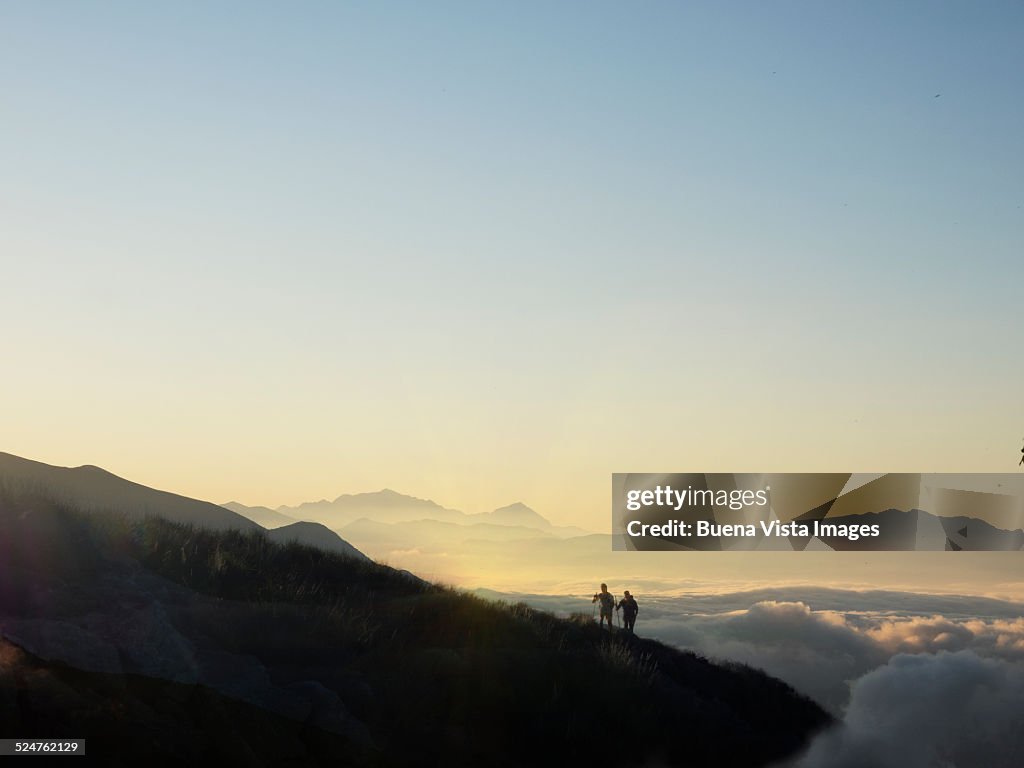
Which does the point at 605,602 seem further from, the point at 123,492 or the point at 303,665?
the point at 123,492

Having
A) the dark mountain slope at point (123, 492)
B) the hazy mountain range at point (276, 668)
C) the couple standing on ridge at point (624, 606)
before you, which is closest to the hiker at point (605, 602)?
the couple standing on ridge at point (624, 606)

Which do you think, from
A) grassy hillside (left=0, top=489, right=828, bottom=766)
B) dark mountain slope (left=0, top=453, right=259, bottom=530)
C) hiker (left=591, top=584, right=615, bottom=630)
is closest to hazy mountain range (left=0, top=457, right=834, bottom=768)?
grassy hillside (left=0, top=489, right=828, bottom=766)

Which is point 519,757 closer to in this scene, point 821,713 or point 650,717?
point 650,717

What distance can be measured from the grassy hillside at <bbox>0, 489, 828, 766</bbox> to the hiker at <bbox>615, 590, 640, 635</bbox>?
533 cm

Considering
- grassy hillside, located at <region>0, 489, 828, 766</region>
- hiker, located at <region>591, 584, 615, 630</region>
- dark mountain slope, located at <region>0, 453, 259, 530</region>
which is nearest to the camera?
grassy hillside, located at <region>0, 489, 828, 766</region>

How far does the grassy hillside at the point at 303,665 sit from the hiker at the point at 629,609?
17.5 ft

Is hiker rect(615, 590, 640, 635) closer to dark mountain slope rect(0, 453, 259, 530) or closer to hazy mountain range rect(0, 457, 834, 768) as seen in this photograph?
hazy mountain range rect(0, 457, 834, 768)

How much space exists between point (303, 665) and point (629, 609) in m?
13.9

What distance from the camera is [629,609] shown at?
93.1 ft

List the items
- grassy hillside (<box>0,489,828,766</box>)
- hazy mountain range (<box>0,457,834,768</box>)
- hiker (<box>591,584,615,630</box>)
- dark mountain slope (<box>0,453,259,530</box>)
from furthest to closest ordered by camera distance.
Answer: dark mountain slope (<box>0,453,259,530</box>)
hiker (<box>591,584,615,630</box>)
grassy hillside (<box>0,489,828,766</box>)
hazy mountain range (<box>0,457,834,768</box>)

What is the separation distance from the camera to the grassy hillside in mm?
14047

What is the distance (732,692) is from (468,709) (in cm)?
1301

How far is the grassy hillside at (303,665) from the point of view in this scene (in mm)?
14047

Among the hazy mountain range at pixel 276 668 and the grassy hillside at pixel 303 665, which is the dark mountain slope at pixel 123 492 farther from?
the grassy hillside at pixel 303 665
